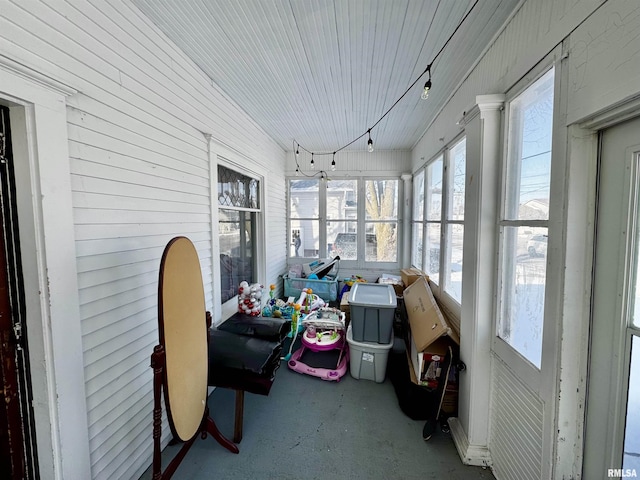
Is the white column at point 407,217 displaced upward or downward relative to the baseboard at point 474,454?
upward

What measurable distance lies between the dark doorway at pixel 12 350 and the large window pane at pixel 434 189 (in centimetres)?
341

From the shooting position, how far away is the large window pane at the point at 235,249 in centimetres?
273

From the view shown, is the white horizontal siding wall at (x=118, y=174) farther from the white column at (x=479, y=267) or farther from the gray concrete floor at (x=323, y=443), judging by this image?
Answer: the white column at (x=479, y=267)

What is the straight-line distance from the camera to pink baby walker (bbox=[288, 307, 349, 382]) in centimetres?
265

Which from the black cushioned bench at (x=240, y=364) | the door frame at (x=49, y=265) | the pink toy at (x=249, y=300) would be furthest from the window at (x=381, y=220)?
the door frame at (x=49, y=265)

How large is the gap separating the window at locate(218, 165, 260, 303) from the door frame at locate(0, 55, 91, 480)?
4.75 feet

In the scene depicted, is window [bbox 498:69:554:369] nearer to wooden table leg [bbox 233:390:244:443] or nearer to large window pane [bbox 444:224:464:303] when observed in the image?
large window pane [bbox 444:224:464:303]

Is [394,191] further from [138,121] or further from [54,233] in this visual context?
[54,233]

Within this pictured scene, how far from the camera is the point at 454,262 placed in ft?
8.50

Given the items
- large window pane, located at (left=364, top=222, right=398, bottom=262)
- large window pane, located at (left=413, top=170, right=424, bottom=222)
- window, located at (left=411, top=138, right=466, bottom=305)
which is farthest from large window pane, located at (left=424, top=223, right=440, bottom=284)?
large window pane, located at (left=364, top=222, right=398, bottom=262)

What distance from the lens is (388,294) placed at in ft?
9.30

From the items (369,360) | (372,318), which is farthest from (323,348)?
(372,318)

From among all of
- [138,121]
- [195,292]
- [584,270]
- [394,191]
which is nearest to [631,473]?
[584,270]

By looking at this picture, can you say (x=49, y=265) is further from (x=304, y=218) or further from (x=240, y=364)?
(x=304, y=218)
